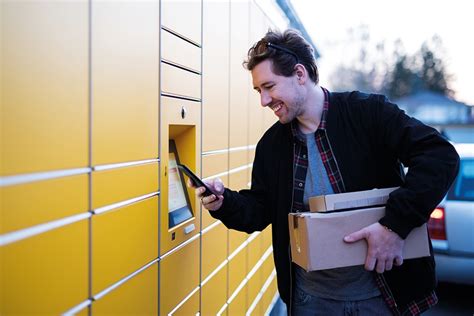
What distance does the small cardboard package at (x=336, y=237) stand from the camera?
1.85 meters

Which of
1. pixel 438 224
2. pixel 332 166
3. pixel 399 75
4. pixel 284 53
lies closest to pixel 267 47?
pixel 284 53

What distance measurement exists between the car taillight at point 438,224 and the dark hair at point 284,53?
9.81ft

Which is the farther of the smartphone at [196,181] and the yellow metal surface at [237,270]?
the yellow metal surface at [237,270]

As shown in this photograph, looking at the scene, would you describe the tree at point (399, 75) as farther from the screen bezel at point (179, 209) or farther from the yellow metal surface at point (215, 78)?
the screen bezel at point (179, 209)

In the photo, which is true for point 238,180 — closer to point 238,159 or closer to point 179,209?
point 238,159

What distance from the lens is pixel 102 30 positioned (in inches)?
63.1

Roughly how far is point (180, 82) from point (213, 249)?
106 centimetres

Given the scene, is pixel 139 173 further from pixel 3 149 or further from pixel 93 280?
pixel 3 149

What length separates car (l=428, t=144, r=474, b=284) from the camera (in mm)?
4633

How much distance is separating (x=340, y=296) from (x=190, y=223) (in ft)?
2.70

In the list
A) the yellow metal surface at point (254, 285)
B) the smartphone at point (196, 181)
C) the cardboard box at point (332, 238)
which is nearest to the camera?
the cardboard box at point (332, 238)

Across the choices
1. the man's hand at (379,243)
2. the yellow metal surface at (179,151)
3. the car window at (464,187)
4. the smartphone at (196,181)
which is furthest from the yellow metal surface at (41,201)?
the car window at (464,187)

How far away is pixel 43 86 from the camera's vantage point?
4.31 feet

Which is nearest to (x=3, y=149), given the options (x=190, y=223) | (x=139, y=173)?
(x=139, y=173)
